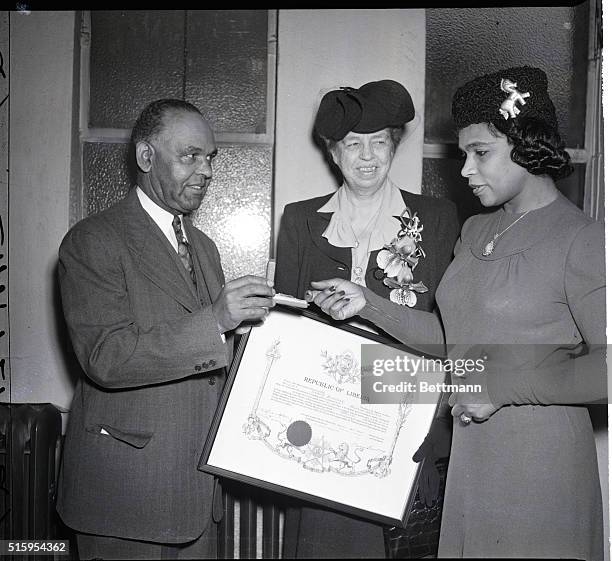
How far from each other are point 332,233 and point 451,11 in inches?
23.7

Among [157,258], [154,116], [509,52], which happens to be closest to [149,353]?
[157,258]

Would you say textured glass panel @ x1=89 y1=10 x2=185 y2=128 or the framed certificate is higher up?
textured glass panel @ x1=89 y1=10 x2=185 y2=128

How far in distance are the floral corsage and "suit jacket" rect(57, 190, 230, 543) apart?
0.42 meters

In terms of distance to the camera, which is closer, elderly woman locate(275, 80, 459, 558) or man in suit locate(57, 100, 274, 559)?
man in suit locate(57, 100, 274, 559)

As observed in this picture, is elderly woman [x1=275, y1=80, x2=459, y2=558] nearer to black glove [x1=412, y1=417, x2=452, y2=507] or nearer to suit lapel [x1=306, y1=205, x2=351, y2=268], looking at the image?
suit lapel [x1=306, y1=205, x2=351, y2=268]

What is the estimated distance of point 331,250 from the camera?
1.56 m

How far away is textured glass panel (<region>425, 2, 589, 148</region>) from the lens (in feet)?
5.09

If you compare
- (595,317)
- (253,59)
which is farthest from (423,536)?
(253,59)

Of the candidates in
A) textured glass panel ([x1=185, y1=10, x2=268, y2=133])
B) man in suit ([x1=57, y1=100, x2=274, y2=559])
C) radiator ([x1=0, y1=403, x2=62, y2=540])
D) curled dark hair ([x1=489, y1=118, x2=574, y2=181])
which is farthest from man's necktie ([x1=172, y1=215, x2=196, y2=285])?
curled dark hair ([x1=489, y1=118, x2=574, y2=181])

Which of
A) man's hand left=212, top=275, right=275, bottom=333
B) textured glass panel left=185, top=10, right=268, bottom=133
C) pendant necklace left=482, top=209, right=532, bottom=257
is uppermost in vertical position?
textured glass panel left=185, top=10, right=268, bottom=133

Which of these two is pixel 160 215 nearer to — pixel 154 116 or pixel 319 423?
pixel 154 116

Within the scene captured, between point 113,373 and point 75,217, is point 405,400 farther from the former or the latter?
point 75,217

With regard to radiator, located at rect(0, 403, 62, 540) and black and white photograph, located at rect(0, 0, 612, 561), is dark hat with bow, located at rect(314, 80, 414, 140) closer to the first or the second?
black and white photograph, located at rect(0, 0, 612, 561)

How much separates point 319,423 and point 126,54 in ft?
3.25
